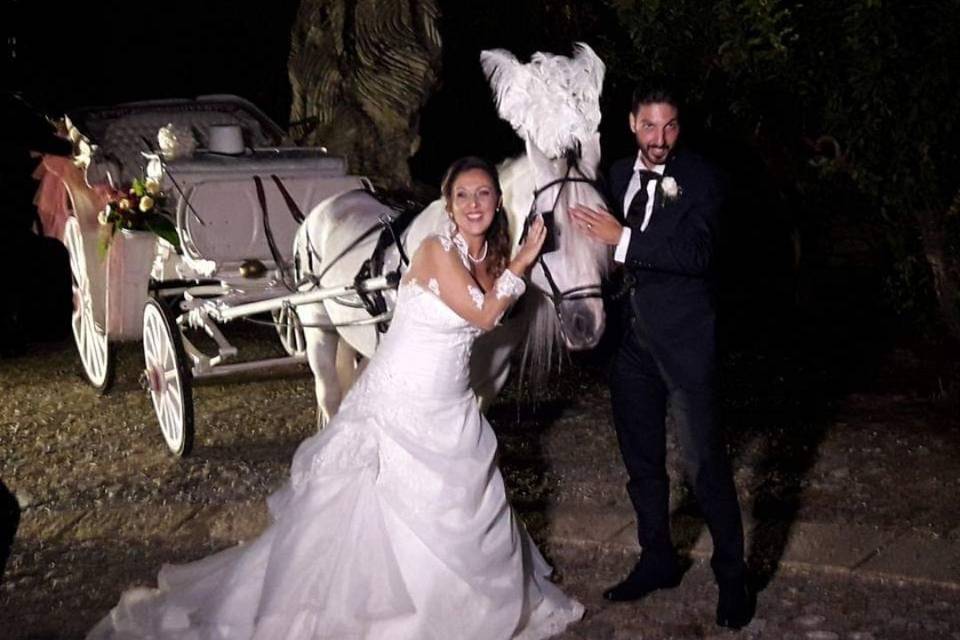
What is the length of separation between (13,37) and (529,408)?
5.34 m

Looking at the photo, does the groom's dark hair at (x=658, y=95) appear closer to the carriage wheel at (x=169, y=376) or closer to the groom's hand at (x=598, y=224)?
the groom's hand at (x=598, y=224)

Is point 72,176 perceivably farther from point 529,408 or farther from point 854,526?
point 854,526

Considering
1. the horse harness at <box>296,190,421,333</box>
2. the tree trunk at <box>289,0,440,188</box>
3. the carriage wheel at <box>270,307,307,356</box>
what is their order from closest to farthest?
the horse harness at <box>296,190,421,333</box> → the carriage wheel at <box>270,307,307,356</box> → the tree trunk at <box>289,0,440,188</box>

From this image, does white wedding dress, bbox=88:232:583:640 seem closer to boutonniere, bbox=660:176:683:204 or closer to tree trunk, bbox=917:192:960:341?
boutonniere, bbox=660:176:683:204

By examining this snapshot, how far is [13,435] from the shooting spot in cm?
803

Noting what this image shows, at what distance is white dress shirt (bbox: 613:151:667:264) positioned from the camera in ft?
14.7

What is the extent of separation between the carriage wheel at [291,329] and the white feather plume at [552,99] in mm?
2395

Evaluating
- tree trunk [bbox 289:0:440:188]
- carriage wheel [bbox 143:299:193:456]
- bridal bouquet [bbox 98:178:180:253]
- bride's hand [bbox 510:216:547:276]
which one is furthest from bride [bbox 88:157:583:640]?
tree trunk [bbox 289:0:440:188]

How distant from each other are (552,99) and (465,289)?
80cm

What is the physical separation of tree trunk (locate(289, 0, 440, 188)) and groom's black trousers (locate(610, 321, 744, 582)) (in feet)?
21.2

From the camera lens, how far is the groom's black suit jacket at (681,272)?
14.6 feet

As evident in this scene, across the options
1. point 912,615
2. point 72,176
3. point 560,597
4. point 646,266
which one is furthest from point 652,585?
point 72,176

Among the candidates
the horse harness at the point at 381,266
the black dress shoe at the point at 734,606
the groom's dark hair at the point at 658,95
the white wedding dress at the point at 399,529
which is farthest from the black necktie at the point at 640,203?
the black dress shoe at the point at 734,606

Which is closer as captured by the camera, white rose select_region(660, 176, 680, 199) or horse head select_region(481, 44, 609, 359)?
white rose select_region(660, 176, 680, 199)
